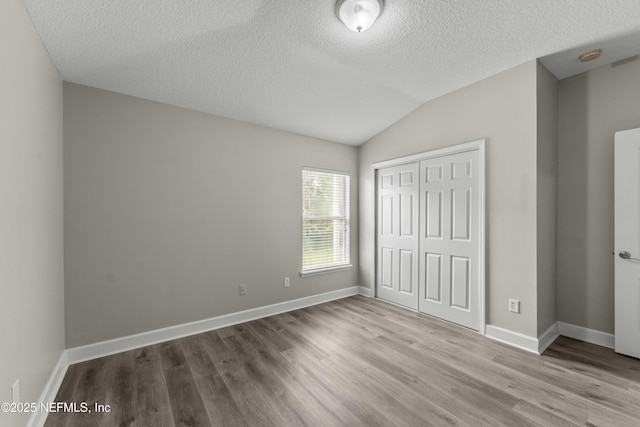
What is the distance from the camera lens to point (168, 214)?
2.85m

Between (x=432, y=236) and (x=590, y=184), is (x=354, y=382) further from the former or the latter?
(x=590, y=184)

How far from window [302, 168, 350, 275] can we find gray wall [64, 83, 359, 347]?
0.19 metres

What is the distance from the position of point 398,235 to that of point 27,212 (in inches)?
144

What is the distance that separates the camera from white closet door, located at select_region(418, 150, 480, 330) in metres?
3.00

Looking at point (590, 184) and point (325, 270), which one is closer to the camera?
point (590, 184)

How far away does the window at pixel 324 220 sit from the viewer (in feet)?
13.0

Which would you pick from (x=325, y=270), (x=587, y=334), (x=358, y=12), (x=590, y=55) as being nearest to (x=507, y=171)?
(x=590, y=55)

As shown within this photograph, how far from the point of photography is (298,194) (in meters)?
3.80

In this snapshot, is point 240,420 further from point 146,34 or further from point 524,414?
point 146,34

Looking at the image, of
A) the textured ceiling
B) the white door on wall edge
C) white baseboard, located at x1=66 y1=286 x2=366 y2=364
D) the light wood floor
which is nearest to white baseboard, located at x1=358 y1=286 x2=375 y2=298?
white baseboard, located at x1=66 y1=286 x2=366 y2=364

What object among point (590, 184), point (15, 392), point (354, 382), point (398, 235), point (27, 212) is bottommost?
point (354, 382)

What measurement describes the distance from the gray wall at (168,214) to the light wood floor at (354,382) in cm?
45

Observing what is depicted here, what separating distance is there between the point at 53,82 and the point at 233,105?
4.74 feet

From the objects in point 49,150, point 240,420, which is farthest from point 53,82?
point 240,420
